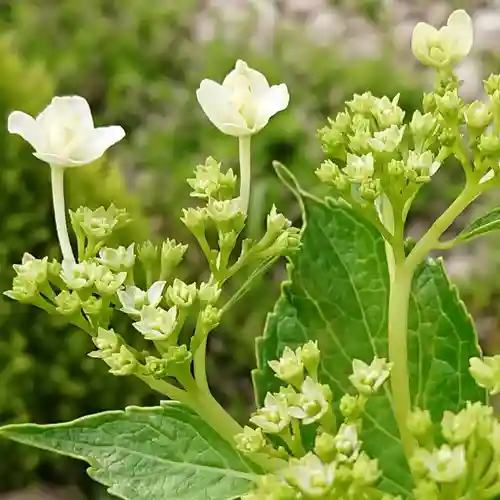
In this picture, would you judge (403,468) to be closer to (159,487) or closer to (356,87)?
(159,487)

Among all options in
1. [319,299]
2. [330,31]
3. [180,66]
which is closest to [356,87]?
[330,31]

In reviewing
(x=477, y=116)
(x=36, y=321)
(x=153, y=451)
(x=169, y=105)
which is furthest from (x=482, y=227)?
(x=169, y=105)

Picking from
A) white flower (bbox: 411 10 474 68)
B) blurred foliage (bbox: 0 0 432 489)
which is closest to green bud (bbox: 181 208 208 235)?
white flower (bbox: 411 10 474 68)

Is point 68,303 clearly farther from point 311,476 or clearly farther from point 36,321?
point 36,321

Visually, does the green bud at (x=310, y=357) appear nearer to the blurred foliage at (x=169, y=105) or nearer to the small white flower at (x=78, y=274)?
the small white flower at (x=78, y=274)


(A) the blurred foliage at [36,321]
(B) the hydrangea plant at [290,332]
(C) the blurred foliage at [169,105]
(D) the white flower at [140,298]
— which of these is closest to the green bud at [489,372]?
(B) the hydrangea plant at [290,332]

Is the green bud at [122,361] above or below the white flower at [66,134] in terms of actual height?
below

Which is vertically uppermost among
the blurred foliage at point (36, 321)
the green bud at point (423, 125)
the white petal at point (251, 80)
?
the white petal at point (251, 80)
